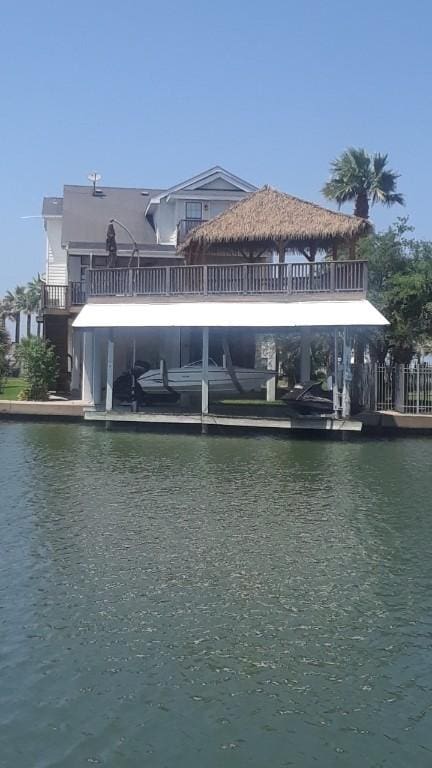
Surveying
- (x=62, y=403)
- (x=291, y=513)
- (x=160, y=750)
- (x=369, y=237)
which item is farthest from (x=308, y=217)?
(x=160, y=750)

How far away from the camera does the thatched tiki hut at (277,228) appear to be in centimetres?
2655

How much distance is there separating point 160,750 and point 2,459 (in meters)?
14.1

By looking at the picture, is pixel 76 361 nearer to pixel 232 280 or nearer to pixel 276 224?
pixel 232 280

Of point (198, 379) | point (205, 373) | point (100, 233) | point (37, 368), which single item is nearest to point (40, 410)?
point (37, 368)

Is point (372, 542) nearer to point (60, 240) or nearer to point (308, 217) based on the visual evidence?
point (308, 217)

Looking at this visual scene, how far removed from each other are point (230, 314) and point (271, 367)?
11.0 m

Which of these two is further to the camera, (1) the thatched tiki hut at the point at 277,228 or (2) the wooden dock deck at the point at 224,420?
(1) the thatched tiki hut at the point at 277,228

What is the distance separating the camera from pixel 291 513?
14.0m

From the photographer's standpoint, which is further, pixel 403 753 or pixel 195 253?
pixel 195 253

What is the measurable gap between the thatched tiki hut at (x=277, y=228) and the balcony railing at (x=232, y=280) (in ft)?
5.15

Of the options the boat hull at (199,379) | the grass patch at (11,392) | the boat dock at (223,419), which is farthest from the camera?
the grass patch at (11,392)

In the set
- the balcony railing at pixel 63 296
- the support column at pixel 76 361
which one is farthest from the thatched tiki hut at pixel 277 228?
the support column at pixel 76 361

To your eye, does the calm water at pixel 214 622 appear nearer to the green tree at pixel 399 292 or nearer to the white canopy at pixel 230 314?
the white canopy at pixel 230 314

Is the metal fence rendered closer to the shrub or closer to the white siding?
Result: the shrub
